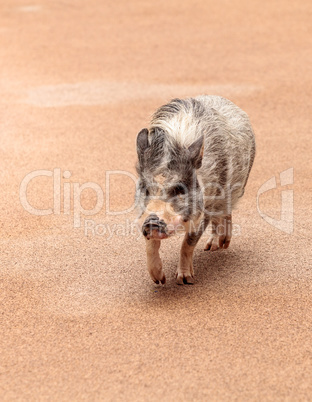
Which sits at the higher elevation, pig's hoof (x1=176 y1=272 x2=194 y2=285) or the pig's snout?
the pig's snout

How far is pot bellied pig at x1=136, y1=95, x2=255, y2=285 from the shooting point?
536cm

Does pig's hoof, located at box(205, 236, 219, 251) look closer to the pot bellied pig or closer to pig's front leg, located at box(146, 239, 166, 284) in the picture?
the pot bellied pig

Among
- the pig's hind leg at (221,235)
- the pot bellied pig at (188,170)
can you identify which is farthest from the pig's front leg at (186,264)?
the pig's hind leg at (221,235)

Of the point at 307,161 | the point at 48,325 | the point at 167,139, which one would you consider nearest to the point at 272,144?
the point at 307,161

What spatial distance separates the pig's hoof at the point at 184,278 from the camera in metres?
6.06

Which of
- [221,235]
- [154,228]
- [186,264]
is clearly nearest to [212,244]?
[221,235]

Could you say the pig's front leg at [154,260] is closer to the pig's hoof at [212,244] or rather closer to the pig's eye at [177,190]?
the pig's eye at [177,190]

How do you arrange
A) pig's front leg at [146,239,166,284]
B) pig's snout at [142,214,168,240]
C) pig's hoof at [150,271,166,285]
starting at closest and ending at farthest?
pig's snout at [142,214,168,240] < pig's front leg at [146,239,166,284] < pig's hoof at [150,271,166,285]

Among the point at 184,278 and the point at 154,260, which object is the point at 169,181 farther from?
the point at 184,278

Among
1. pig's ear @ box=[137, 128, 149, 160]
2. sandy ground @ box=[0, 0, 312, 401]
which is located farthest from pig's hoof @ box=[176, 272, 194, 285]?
pig's ear @ box=[137, 128, 149, 160]

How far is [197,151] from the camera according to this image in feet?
18.2

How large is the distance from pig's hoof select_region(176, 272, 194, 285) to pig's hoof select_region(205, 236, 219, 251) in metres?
1.07

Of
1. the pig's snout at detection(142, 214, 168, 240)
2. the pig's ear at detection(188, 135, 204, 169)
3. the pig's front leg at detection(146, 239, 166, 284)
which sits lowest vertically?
the pig's front leg at detection(146, 239, 166, 284)

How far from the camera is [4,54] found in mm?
14188
